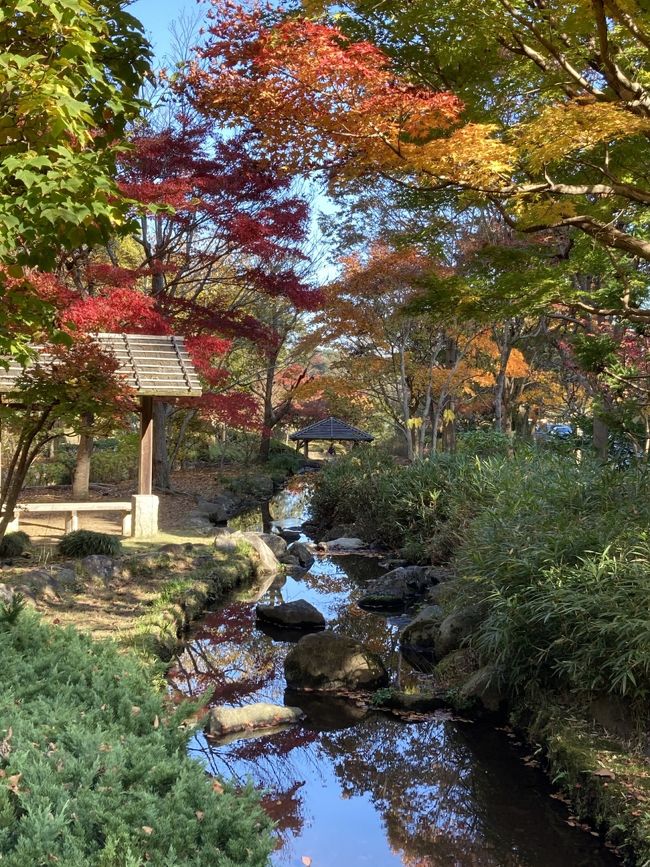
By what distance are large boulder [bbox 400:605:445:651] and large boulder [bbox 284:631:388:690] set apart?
38.2 inches

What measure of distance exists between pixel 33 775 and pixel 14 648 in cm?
178

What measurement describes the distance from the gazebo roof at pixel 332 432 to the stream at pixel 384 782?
700 inches

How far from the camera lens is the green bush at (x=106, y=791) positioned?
241cm

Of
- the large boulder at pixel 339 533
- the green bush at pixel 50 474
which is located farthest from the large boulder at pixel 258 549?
the green bush at pixel 50 474

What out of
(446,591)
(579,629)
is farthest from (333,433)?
(579,629)

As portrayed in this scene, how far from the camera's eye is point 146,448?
11883 millimetres

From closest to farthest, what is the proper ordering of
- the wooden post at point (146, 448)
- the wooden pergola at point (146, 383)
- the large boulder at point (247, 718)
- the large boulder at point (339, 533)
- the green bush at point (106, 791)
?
the green bush at point (106, 791) < the large boulder at point (247, 718) < the wooden pergola at point (146, 383) < the wooden post at point (146, 448) < the large boulder at point (339, 533)

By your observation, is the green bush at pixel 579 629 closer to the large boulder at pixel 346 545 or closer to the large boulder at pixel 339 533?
the large boulder at pixel 346 545

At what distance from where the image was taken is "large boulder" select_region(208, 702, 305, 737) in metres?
5.91

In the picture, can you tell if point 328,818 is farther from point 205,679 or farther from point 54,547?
point 54,547

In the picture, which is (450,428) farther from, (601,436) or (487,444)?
(601,436)

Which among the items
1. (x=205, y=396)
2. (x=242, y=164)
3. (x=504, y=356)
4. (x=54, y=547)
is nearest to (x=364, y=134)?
(x=54, y=547)

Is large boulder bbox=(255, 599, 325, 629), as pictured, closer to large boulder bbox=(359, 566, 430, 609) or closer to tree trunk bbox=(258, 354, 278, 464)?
large boulder bbox=(359, 566, 430, 609)

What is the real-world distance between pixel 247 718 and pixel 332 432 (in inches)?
779
